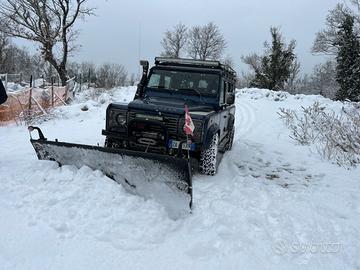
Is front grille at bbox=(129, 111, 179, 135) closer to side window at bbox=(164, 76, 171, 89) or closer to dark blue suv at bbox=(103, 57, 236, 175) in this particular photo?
dark blue suv at bbox=(103, 57, 236, 175)

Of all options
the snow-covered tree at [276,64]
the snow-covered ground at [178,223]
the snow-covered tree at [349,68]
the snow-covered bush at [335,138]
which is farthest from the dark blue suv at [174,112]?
the snow-covered tree at [276,64]

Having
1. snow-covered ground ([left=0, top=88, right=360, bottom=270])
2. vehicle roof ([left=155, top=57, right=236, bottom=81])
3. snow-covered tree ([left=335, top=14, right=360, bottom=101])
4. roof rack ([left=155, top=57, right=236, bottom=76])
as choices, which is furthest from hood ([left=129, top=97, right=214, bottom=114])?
snow-covered tree ([left=335, top=14, right=360, bottom=101])

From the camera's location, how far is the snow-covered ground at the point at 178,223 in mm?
3652

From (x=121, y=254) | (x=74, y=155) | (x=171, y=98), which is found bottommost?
(x=121, y=254)

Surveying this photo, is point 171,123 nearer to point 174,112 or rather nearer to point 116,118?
point 174,112

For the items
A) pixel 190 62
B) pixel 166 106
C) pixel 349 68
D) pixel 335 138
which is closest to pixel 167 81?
pixel 190 62

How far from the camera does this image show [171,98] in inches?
280

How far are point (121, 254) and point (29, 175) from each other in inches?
84.7

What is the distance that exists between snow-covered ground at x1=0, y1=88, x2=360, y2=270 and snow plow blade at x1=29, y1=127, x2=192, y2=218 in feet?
0.42

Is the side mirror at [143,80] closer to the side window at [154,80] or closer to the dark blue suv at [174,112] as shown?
the dark blue suv at [174,112]

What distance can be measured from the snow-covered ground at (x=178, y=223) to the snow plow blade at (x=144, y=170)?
0.13 metres

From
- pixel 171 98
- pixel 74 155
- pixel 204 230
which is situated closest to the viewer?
pixel 204 230

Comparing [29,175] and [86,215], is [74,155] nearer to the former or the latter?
[29,175]

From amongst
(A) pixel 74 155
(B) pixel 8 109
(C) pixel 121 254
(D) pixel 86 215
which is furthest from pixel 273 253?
(B) pixel 8 109
